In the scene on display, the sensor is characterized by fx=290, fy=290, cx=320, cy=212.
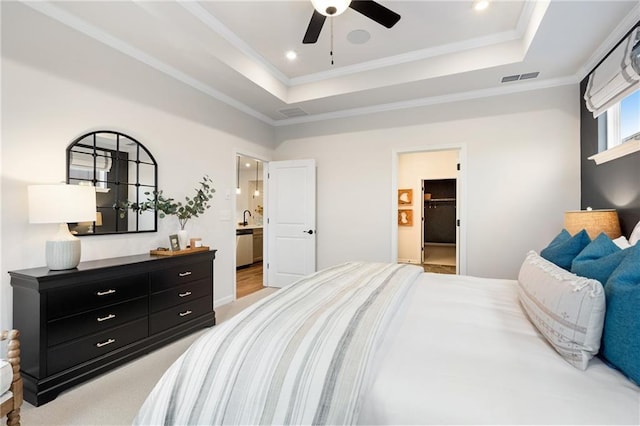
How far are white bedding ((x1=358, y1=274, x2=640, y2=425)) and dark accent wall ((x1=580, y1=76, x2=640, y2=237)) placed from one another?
203 centimetres

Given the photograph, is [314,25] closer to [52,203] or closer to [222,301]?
[52,203]

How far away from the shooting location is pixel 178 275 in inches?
114

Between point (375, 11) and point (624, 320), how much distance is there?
236 cm

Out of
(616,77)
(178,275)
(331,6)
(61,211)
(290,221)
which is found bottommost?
(178,275)

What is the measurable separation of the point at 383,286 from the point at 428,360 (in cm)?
80

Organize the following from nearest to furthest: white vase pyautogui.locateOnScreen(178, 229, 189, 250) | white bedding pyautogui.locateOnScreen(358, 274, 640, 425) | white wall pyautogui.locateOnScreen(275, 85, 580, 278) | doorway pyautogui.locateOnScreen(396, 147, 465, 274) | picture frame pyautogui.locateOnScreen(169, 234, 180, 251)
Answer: white bedding pyautogui.locateOnScreen(358, 274, 640, 425) → picture frame pyautogui.locateOnScreen(169, 234, 180, 251) → white vase pyautogui.locateOnScreen(178, 229, 189, 250) → white wall pyautogui.locateOnScreen(275, 85, 580, 278) → doorway pyautogui.locateOnScreen(396, 147, 465, 274)

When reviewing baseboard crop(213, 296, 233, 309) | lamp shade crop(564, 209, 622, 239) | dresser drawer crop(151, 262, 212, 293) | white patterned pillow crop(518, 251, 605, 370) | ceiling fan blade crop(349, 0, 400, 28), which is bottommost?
baseboard crop(213, 296, 233, 309)

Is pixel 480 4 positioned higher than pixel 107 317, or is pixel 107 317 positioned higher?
pixel 480 4

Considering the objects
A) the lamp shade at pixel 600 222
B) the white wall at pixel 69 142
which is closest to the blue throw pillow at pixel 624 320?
the lamp shade at pixel 600 222

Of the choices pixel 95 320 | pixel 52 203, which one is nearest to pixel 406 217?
pixel 95 320

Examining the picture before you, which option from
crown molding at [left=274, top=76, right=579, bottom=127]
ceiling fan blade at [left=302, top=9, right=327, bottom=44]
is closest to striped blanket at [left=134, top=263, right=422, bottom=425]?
ceiling fan blade at [left=302, top=9, right=327, bottom=44]

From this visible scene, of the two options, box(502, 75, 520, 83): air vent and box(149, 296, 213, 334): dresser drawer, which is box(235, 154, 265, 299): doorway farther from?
box(502, 75, 520, 83): air vent

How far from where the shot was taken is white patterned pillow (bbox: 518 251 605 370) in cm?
101

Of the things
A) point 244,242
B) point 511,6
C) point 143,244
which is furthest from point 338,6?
point 244,242
